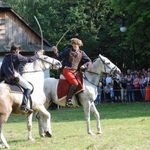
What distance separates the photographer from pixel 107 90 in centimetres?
3388

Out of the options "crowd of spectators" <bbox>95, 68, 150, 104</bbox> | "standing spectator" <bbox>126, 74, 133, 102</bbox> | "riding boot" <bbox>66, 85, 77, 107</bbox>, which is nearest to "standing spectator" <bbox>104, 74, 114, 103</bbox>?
"crowd of spectators" <bbox>95, 68, 150, 104</bbox>

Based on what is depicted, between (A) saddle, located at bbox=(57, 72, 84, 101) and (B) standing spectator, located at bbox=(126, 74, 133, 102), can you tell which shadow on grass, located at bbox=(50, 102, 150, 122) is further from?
(B) standing spectator, located at bbox=(126, 74, 133, 102)

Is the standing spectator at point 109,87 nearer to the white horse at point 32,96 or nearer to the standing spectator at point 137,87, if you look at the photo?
the standing spectator at point 137,87

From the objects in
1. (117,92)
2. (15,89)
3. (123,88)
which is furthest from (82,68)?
(117,92)

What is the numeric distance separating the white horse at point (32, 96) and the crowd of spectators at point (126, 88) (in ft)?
59.2

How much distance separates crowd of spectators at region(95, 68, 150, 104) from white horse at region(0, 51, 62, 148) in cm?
1803

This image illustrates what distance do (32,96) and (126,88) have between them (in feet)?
65.5

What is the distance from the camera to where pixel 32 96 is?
14.0 m

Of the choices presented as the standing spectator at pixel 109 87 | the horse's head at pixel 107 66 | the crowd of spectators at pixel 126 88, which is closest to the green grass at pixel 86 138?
the horse's head at pixel 107 66

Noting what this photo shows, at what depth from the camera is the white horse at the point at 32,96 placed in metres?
13.2

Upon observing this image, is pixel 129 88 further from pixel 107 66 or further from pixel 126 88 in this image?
pixel 107 66

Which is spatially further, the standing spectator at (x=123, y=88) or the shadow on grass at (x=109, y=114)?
the standing spectator at (x=123, y=88)

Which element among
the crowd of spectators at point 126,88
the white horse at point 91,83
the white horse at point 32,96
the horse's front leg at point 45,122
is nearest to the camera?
the white horse at point 32,96

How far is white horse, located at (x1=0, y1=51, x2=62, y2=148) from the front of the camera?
13.2 m
